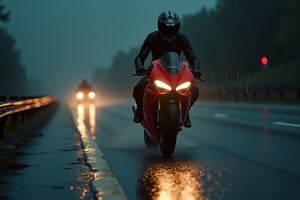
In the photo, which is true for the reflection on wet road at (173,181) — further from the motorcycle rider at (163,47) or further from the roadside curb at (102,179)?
the motorcycle rider at (163,47)

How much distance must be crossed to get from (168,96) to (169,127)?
1.56 ft

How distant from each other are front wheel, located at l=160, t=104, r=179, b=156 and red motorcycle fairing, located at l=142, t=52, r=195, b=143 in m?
0.08

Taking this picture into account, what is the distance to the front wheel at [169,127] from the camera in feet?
30.0

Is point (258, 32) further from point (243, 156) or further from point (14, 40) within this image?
point (243, 156)

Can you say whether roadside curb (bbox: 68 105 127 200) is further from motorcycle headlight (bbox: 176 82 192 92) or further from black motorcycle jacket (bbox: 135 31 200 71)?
black motorcycle jacket (bbox: 135 31 200 71)

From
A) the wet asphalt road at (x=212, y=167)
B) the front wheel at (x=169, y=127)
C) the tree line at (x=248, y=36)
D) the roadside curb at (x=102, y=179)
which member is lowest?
the wet asphalt road at (x=212, y=167)

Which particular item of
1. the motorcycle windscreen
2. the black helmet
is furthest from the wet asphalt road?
the black helmet

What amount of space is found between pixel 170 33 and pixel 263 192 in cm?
423

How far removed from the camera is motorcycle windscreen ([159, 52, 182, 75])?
9.41 meters

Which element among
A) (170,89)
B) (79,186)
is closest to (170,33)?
(170,89)

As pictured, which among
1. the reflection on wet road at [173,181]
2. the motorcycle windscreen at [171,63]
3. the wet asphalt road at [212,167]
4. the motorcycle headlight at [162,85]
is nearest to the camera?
the reflection on wet road at [173,181]

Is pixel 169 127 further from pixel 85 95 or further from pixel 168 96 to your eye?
pixel 85 95

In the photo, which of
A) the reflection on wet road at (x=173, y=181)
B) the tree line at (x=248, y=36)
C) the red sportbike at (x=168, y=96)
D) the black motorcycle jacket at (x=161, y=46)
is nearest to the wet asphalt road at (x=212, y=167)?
the reflection on wet road at (x=173, y=181)

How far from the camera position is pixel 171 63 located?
30.9 ft
